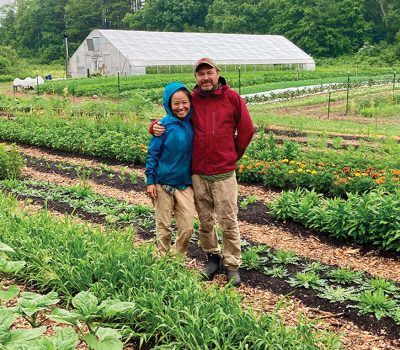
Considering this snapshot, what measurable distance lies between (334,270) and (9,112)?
15.1 m

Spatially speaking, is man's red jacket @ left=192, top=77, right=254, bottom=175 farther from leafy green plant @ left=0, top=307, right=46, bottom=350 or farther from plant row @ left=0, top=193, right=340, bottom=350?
leafy green plant @ left=0, top=307, right=46, bottom=350

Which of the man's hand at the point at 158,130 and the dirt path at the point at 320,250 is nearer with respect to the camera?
the man's hand at the point at 158,130

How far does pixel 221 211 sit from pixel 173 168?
534 millimetres

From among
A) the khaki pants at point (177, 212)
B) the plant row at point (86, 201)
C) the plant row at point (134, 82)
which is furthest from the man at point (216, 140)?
the plant row at point (134, 82)

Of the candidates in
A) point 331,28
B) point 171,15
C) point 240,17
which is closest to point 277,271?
point 331,28

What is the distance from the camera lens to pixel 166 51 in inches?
1284

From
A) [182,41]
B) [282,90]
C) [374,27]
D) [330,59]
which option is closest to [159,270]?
[282,90]

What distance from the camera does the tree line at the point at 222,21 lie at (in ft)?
166

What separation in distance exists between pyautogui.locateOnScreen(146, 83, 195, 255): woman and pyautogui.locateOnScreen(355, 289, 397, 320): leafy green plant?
148 cm

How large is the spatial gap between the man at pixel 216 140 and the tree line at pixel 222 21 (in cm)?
4286

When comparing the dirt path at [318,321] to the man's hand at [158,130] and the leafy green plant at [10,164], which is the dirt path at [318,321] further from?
the leafy green plant at [10,164]

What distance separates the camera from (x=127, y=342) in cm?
313

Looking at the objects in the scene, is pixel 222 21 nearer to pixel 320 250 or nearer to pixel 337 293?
pixel 320 250

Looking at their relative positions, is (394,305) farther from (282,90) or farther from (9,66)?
(9,66)
